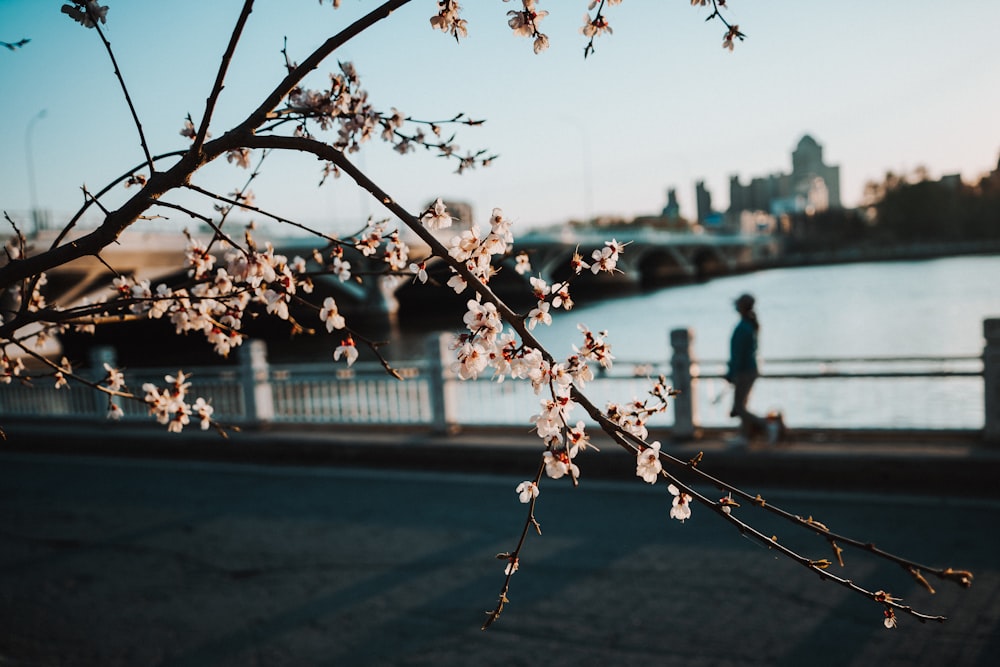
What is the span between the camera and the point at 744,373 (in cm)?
868

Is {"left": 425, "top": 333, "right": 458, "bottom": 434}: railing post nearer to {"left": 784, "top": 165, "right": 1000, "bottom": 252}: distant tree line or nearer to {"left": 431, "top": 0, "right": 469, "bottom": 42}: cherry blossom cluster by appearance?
{"left": 431, "top": 0, "right": 469, "bottom": 42}: cherry blossom cluster

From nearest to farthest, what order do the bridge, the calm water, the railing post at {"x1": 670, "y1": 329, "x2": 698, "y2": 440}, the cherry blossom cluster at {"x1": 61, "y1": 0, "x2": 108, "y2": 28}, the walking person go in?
1. the cherry blossom cluster at {"x1": 61, "y1": 0, "x2": 108, "y2": 28}
2. the walking person
3. the railing post at {"x1": 670, "y1": 329, "x2": 698, "y2": 440}
4. the calm water
5. the bridge

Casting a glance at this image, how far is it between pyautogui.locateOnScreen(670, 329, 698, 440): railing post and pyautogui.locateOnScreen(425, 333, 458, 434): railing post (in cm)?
298

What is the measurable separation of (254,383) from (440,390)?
313 cm

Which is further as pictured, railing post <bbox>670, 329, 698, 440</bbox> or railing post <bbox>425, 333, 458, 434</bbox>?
railing post <bbox>425, 333, 458, 434</bbox>

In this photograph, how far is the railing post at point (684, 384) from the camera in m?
9.02

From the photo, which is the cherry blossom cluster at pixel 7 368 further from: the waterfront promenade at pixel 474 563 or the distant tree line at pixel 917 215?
the distant tree line at pixel 917 215

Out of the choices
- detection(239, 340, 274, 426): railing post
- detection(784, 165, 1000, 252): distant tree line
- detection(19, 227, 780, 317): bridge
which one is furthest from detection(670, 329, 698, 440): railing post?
detection(784, 165, 1000, 252): distant tree line

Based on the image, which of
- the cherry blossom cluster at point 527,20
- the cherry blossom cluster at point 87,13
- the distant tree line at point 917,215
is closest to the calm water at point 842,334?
the cherry blossom cluster at point 527,20

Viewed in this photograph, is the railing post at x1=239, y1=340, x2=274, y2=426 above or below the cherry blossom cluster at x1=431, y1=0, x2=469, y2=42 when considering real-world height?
below

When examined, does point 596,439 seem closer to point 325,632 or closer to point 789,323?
point 325,632

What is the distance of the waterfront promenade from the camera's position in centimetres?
486

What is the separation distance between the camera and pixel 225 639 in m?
5.20

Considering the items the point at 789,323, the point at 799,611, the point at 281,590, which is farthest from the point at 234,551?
the point at 789,323
